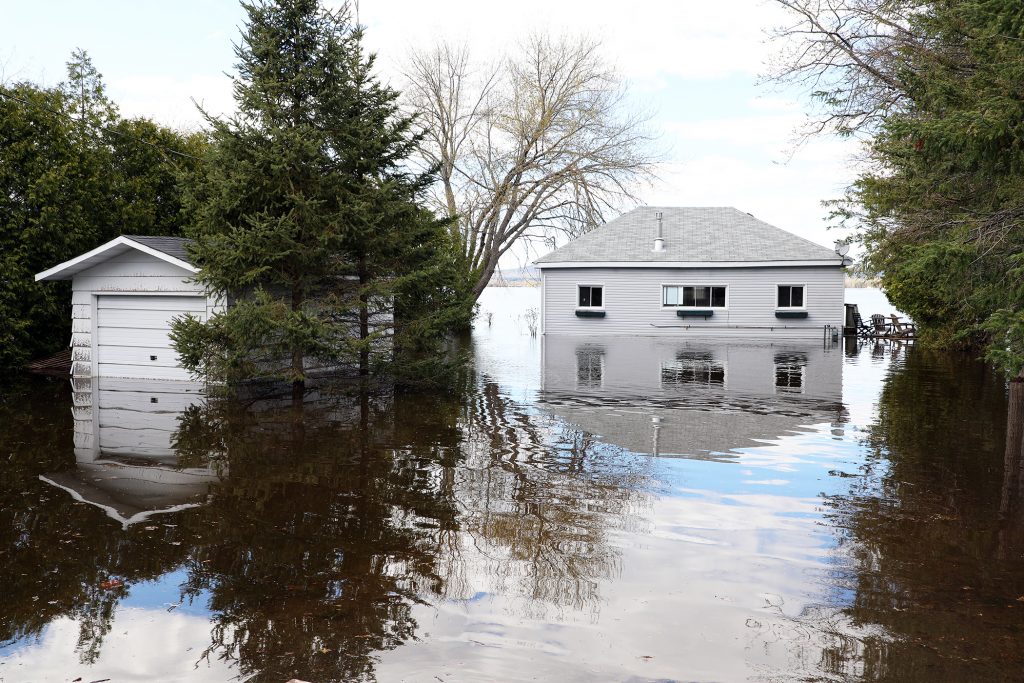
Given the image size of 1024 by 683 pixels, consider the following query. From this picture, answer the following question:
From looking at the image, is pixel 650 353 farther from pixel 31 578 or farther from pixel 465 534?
pixel 31 578

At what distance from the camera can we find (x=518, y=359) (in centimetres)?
2270

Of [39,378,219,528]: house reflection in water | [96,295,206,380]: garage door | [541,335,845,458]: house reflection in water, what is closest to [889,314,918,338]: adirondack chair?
[541,335,845,458]: house reflection in water

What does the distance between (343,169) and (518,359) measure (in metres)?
9.62

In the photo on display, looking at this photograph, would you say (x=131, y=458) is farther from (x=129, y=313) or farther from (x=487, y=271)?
(x=487, y=271)

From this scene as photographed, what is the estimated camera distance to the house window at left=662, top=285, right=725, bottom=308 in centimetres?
3031

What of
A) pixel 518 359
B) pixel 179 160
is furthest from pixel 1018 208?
pixel 179 160

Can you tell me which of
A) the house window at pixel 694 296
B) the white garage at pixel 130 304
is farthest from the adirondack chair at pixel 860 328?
the white garage at pixel 130 304

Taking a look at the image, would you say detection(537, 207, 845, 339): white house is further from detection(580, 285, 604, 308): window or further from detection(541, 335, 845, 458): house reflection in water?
detection(541, 335, 845, 458): house reflection in water

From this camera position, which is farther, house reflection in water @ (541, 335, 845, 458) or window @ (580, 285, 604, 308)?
window @ (580, 285, 604, 308)

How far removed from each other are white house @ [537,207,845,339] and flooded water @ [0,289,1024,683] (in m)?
16.8

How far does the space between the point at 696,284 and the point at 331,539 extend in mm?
25515

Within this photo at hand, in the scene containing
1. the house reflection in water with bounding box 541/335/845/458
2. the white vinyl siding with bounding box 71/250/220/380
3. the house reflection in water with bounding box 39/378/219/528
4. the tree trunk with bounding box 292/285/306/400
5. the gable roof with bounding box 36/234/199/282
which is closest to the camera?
the house reflection in water with bounding box 39/378/219/528

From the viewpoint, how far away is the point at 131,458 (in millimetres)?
9594

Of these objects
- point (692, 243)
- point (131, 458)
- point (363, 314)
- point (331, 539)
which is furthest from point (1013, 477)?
point (692, 243)
